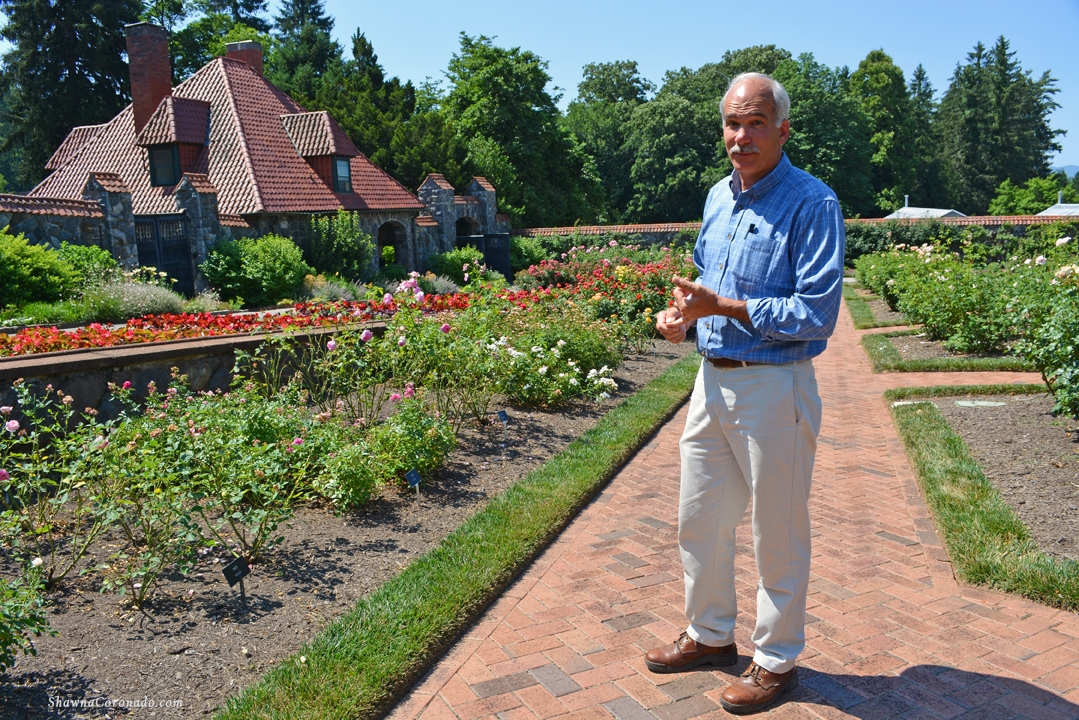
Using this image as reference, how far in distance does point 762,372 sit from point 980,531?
87.0 inches

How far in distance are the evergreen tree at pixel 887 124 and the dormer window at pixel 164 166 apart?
155ft

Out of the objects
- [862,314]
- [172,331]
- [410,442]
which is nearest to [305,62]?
[862,314]

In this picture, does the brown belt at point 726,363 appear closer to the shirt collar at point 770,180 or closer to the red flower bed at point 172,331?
the shirt collar at point 770,180

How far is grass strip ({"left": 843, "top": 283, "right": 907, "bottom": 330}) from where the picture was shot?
13.9m

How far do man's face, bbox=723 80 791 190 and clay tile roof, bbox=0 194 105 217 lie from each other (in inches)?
632

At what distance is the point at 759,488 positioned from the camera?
2.70m

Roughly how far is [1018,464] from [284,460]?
4462mm

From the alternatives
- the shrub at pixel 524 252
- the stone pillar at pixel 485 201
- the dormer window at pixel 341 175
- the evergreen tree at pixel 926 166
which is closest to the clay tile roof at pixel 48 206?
the dormer window at pixel 341 175

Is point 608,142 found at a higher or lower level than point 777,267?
higher

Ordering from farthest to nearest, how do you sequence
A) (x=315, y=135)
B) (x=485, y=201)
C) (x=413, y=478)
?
(x=485, y=201)
(x=315, y=135)
(x=413, y=478)

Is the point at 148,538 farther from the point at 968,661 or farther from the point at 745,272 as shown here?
the point at 968,661

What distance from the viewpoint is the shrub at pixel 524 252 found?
2858 cm

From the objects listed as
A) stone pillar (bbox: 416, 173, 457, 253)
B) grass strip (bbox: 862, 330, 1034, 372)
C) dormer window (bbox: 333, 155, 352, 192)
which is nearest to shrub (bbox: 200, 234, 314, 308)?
dormer window (bbox: 333, 155, 352, 192)

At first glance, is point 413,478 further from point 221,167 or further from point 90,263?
point 221,167
